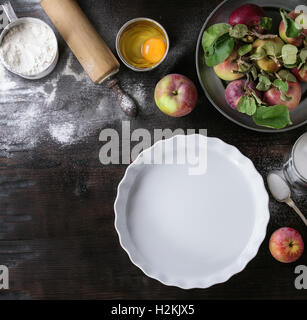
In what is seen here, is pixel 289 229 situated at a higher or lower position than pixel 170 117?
lower

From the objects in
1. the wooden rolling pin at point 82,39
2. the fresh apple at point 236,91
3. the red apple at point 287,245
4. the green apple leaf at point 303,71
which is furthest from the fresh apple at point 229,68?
the red apple at point 287,245

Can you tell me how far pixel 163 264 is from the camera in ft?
2.91

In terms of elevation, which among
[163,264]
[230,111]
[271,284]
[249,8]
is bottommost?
[271,284]

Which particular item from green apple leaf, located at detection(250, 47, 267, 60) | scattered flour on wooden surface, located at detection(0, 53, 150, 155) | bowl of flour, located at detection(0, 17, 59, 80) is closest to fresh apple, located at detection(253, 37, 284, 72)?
green apple leaf, located at detection(250, 47, 267, 60)

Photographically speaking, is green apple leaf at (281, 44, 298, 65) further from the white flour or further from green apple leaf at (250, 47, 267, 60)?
the white flour

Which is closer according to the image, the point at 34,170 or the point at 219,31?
the point at 219,31

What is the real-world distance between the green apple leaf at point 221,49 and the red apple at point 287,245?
39cm

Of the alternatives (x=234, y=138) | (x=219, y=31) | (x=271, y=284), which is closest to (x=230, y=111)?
(x=234, y=138)

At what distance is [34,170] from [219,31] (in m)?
0.51

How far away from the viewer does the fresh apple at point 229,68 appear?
2.63 ft

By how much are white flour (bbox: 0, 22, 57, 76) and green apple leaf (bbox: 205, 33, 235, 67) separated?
0.35 metres

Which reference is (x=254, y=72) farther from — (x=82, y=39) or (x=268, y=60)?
(x=82, y=39)

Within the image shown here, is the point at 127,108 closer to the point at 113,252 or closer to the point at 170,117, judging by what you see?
the point at 170,117

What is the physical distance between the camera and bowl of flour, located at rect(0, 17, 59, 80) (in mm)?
889
